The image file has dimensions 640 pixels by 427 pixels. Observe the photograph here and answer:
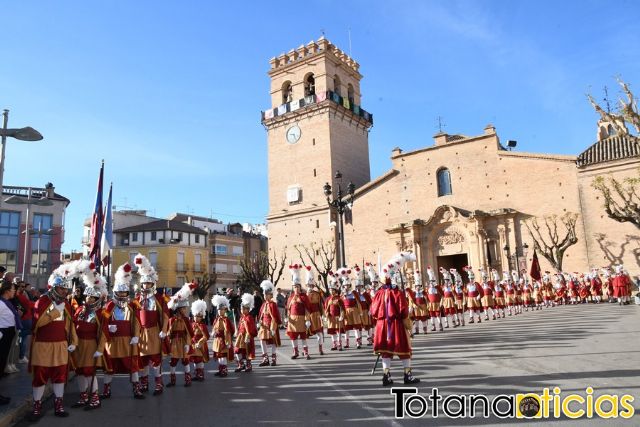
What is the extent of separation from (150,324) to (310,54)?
38599mm

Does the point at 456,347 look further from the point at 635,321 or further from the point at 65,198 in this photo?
the point at 65,198

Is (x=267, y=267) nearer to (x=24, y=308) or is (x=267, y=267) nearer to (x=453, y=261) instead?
(x=453, y=261)

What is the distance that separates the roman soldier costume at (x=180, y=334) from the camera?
8852 mm

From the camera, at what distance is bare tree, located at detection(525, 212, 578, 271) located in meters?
30.9

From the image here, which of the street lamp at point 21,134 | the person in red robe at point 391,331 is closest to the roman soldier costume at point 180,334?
the person in red robe at point 391,331

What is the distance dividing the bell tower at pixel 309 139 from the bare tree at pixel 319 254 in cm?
49

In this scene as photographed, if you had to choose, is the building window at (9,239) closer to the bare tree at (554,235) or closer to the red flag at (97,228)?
the red flag at (97,228)

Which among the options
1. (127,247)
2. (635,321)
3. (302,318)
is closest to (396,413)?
(302,318)

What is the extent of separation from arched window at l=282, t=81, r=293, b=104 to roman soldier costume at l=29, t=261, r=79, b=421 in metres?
39.7

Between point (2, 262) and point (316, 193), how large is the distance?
81.3 ft

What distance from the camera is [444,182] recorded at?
3772 cm

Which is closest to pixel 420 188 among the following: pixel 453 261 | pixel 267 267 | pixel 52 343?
pixel 453 261

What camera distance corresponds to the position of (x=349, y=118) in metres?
44.8

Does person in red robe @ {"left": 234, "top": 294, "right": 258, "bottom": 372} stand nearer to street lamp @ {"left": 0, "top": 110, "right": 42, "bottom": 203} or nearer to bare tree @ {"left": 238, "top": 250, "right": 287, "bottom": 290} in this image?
street lamp @ {"left": 0, "top": 110, "right": 42, "bottom": 203}
